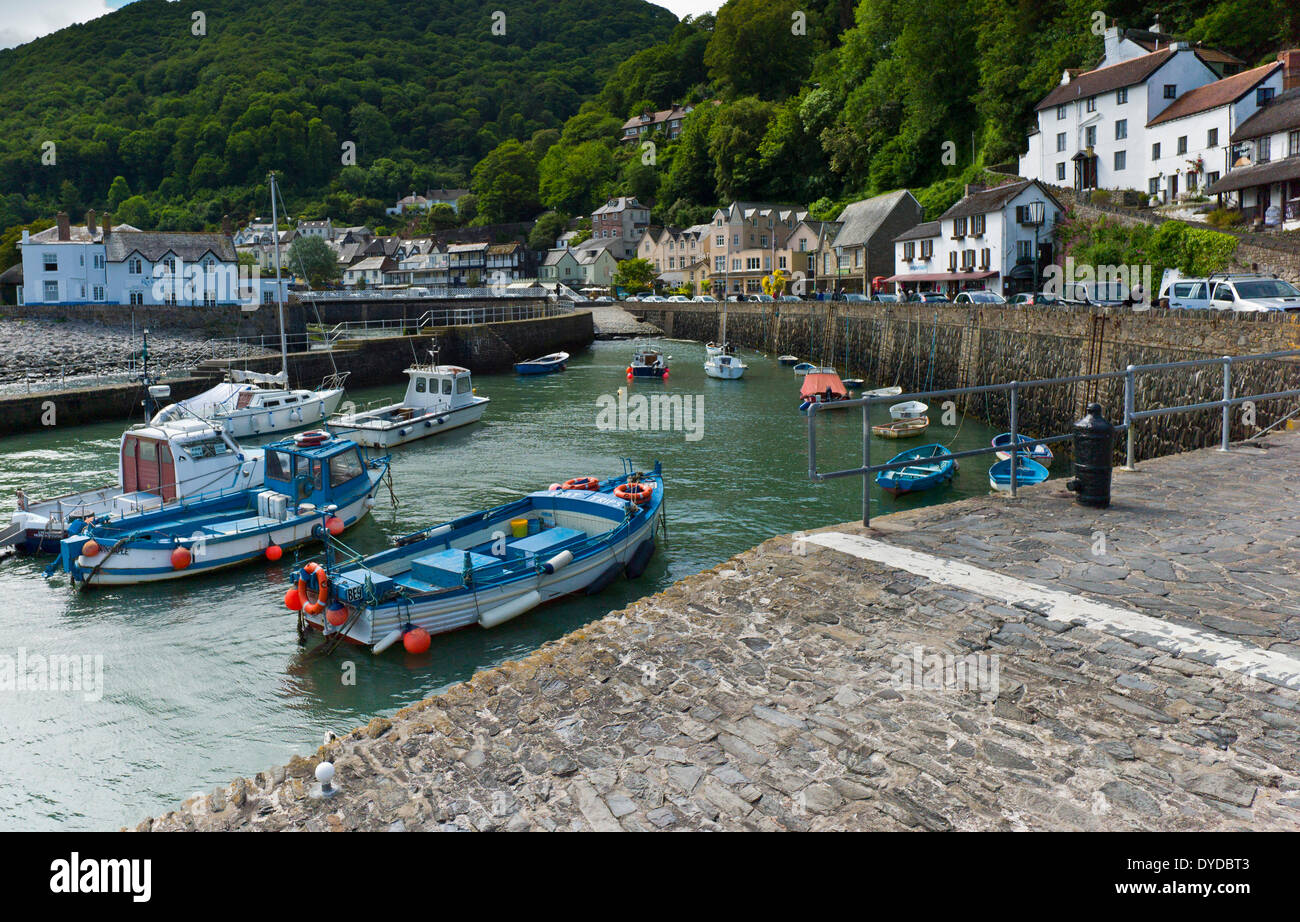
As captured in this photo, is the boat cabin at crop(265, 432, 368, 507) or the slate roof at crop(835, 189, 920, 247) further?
the slate roof at crop(835, 189, 920, 247)

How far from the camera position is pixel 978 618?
22.5 feet

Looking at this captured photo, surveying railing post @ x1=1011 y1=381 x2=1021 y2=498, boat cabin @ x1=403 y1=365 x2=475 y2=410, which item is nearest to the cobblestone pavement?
railing post @ x1=1011 y1=381 x2=1021 y2=498

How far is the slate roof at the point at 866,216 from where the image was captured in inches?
2908

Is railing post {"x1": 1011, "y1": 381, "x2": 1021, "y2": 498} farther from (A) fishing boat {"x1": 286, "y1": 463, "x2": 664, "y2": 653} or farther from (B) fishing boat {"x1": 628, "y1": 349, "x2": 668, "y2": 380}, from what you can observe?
(B) fishing boat {"x1": 628, "y1": 349, "x2": 668, "y2": 380}

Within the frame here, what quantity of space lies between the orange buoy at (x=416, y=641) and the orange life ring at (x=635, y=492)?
556cm

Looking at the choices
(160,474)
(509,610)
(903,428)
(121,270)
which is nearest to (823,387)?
(903,428)

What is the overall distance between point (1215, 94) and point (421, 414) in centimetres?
4162

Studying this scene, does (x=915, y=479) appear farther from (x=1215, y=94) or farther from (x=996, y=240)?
(x=1215, y=94)

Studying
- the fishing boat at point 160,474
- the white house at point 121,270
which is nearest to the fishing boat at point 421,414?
the fishing boat at point 160,474

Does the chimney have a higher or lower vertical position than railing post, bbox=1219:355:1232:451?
higher

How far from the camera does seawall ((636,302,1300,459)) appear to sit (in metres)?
22.1

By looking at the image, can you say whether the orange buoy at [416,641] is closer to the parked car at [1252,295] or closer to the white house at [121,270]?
the parked car at [1252,295]

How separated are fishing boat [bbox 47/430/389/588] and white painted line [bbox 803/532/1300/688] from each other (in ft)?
39.2
